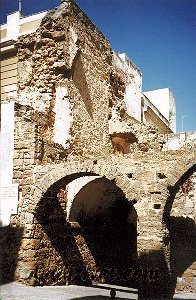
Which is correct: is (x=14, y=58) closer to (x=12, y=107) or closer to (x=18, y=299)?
(x=12, y=107)

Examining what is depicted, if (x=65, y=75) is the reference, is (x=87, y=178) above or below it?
below

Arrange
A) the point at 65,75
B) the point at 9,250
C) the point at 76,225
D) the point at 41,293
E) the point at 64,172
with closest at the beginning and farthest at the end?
the point at 41,293, the point at 64,172, the point at 9,250, the point at 76,225, the point at 65,75

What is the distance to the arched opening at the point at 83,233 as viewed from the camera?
7.88m

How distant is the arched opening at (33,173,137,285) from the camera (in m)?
7.88

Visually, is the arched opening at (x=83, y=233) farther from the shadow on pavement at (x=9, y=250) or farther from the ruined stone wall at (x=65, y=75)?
the ruined stone wall at (x=65, y=75)

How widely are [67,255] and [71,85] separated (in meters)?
4.74

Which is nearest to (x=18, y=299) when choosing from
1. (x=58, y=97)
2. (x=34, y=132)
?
(x=34, y=132)

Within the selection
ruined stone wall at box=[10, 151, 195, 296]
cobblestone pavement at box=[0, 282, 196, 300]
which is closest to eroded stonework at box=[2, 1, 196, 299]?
ruined stone wall at box=[10, 151, 195, 296]

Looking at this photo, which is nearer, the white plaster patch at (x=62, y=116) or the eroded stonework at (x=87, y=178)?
the eroded stonework at (x=87, y=178)

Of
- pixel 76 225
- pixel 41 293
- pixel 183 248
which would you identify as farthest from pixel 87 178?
pixel 183 248

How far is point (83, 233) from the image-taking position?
930cm

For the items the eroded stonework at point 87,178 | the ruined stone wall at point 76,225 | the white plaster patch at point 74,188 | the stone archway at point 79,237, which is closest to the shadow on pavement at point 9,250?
the eroded stonework at point 87,178

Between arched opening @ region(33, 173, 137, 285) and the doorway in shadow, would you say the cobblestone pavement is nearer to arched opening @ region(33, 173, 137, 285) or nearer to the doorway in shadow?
arched opening @ region(33, 173, 137, 285)

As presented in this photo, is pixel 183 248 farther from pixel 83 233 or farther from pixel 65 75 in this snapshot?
pixel 65 75
